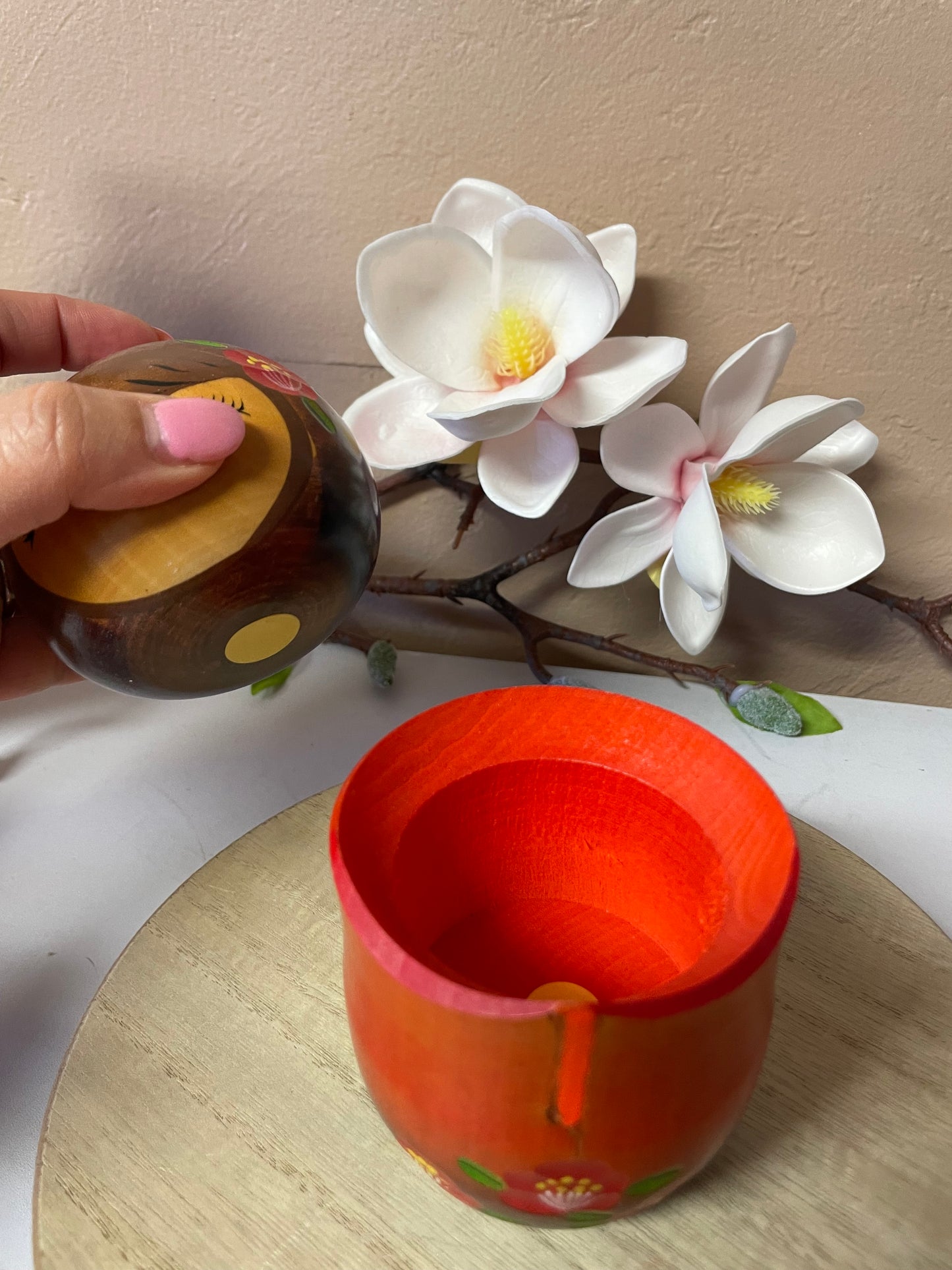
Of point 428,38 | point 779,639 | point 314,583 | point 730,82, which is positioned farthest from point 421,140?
point 779,639

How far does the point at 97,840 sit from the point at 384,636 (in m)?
0.22

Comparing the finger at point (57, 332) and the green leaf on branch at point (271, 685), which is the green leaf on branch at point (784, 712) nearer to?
the green leaf on branch at point (271, 685)

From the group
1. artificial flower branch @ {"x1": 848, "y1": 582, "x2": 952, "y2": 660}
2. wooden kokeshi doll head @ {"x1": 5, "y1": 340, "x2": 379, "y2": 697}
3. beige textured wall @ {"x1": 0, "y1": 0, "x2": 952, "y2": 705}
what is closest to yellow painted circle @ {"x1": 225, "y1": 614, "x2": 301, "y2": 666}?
wooden kokeshi doll head @ {"x1": 5, "y1": 340, "x2": 379, "y2": 697}

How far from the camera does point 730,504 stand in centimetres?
45

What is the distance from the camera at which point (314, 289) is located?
1.61 ft

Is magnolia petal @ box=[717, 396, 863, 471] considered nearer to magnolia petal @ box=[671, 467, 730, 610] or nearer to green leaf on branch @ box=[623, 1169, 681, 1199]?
magnolia petal @ box=[671, 467, 730, 610]

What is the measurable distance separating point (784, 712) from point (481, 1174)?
1.13 ft

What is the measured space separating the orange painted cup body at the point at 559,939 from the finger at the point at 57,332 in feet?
0.90

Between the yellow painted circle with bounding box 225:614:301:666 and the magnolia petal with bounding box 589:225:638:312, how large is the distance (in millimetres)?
Result: 216

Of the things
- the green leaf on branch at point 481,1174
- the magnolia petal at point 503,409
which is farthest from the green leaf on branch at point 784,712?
the green leaf on branch at point 481,1174

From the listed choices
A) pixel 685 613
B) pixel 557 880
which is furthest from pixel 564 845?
pixel 685 613

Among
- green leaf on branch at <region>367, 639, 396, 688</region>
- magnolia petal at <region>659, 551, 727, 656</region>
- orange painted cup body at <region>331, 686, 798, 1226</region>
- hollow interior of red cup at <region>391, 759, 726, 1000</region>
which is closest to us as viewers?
orange painted cup body at <region>331, 686, 798, 1226</region>

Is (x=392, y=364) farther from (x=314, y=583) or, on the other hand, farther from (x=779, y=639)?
(x=779, y=639)

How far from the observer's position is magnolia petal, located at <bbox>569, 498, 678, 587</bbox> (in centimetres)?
46
